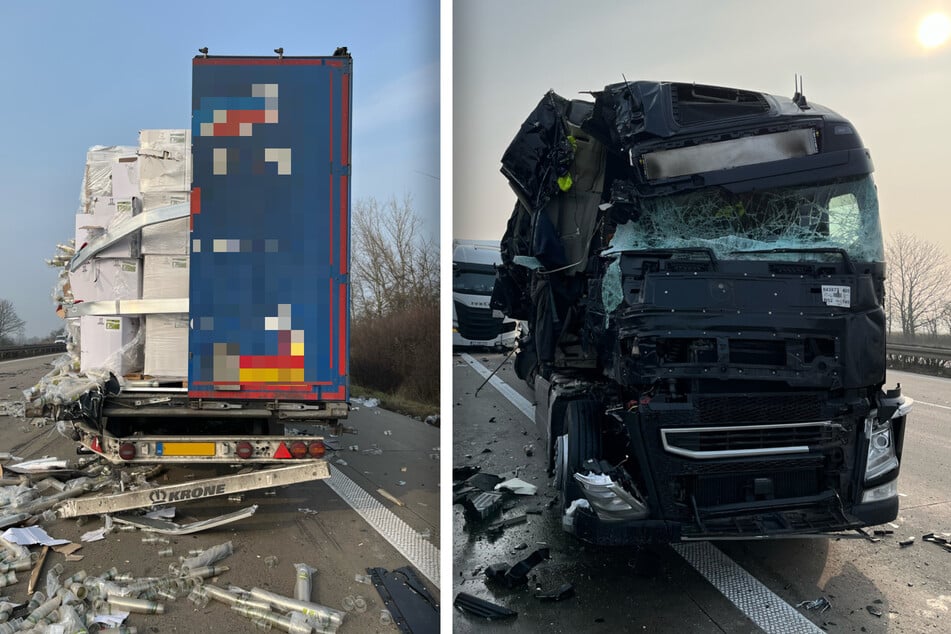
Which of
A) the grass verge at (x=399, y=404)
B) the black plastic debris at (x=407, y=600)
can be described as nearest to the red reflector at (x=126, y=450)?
the black plastic debris at (x=407, y=600)

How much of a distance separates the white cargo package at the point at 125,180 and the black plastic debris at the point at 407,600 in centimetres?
332

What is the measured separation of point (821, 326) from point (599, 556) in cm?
196

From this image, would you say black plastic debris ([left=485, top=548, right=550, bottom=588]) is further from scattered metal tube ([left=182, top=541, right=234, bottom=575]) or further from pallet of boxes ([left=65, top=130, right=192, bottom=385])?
pallet of boxes ([left=65, top=130, right=192, bottom=385])

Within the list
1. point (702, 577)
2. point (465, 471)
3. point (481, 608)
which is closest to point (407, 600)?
point (481, 608)

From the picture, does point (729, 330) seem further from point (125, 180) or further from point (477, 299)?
point (125, 180)

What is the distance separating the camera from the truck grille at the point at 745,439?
10.7 ft

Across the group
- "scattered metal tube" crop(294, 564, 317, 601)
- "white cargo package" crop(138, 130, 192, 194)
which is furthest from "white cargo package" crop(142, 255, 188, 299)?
"scattered metal tube" crop(294, 564, 317, 601)

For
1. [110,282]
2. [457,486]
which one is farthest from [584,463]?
[110,282]

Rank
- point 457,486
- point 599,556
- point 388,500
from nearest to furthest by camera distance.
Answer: point 599,556, point 457,486, point 388,500

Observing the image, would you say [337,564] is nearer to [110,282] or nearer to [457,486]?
[457,486]

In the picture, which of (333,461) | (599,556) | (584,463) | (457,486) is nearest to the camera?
(584,463)

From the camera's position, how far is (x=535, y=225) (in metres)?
4.53

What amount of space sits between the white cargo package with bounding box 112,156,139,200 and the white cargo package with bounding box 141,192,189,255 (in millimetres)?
191

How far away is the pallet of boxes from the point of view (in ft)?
14.6
